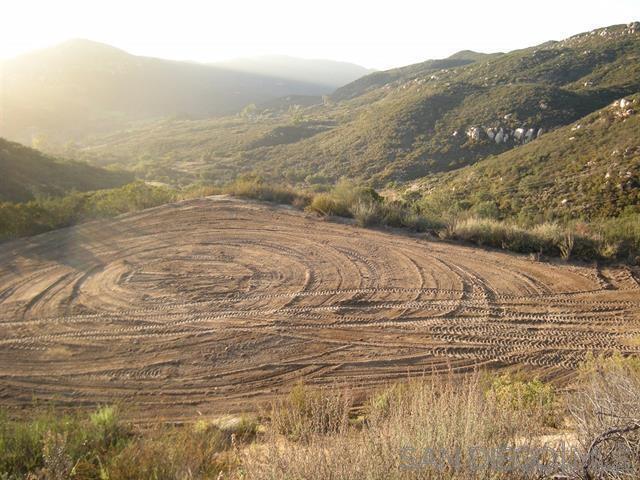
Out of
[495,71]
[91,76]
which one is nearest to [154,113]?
[91,76]

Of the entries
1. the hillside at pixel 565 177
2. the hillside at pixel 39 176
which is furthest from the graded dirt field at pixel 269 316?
the hillside at pixel 39 176

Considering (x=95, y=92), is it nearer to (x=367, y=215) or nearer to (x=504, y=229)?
(x=367, y=215)

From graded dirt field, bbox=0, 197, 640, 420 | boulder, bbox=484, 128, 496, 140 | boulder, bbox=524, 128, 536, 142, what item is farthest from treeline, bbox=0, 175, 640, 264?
boulder, bbox=484, 128, 496, 140

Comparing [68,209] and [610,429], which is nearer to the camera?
[610,429]

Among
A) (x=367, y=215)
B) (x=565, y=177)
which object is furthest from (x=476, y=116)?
(x=367, y=215)

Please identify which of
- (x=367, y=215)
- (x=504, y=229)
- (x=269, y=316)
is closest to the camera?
(x=269, y=316)

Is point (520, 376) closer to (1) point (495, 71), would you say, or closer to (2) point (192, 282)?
(2) point (192, 282)

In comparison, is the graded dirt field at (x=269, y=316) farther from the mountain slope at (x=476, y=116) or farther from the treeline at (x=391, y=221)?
the mountain slope at (x=476, y=116)
